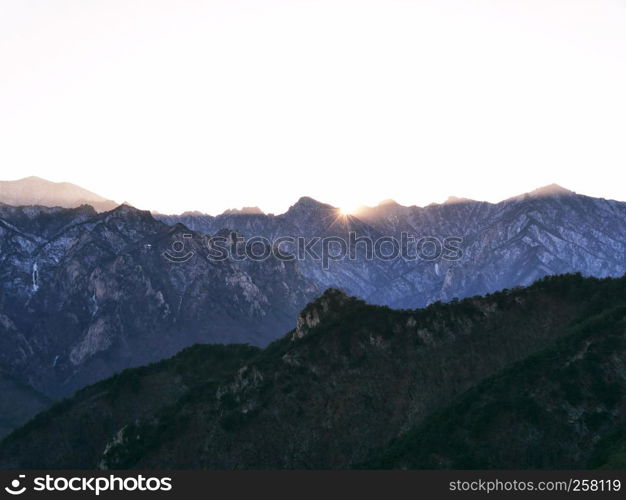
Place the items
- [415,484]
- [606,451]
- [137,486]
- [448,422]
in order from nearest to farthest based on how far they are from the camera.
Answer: [137,486], [415,484], [606,451], [448,422]

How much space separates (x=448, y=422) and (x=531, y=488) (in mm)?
78620

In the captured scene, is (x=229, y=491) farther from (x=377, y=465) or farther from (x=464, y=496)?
(x=377, y=465)

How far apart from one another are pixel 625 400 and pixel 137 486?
12065cm

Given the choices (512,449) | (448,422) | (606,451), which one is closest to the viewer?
(606,451)

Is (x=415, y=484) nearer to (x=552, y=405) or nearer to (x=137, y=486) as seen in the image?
(x=137, y=486)

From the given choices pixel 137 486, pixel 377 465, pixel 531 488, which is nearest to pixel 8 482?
pixel 137 486

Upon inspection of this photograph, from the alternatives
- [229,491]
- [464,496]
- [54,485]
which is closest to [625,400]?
[464,496]

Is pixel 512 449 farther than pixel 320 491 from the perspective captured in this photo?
Yes

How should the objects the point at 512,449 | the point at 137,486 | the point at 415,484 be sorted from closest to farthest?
the point at 137,486 < the point at 415,484 < the point at 512,449

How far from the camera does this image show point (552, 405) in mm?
193625

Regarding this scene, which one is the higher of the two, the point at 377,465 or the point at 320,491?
the point at 320,491

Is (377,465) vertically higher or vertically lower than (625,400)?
lower

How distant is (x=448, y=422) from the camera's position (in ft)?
655

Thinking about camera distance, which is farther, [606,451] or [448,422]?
[448,422]
